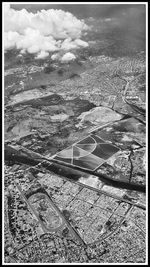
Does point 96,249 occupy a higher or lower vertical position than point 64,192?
lower

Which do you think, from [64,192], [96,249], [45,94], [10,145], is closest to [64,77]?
[45,94]

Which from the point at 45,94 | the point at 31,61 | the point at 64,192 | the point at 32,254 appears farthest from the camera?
the point at 31,61

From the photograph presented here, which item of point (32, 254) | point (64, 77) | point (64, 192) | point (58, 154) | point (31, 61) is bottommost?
point (32, 254)

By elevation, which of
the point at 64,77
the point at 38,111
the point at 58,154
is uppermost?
the point at 64,77

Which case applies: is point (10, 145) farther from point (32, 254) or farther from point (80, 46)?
point (80, 46)

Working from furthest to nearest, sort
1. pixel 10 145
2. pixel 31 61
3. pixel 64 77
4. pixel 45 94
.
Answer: pixel 31 61
pixel 64 77
pixel 45 94
pixel 10 145

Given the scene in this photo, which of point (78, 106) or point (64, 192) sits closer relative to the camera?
point (64, 192)

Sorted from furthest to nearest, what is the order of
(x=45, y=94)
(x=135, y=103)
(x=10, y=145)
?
1. (x=45, y=94)
2. (x=135, y=103)
3. (x=10, y=145)

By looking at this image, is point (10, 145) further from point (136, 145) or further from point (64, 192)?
point (136, 145)

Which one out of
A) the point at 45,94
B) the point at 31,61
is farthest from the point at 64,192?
the point at 31,61
